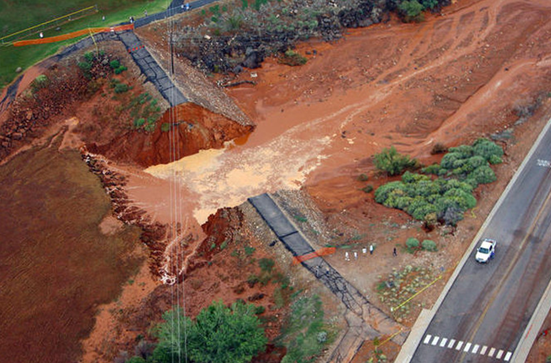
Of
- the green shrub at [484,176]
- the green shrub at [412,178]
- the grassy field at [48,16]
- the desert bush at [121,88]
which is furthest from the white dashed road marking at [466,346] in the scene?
the grassy field at [48,16]

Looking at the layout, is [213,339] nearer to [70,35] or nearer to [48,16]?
[70,35]

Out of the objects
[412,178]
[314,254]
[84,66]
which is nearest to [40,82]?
[84,66]

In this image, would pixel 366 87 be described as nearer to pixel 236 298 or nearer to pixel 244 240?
pixel 244 240

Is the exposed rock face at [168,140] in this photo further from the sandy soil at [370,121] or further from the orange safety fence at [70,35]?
the orange safety fence at [70,35]

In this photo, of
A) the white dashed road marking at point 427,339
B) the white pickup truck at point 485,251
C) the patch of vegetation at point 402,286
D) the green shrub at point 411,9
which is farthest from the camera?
the green shrub at point 411,9

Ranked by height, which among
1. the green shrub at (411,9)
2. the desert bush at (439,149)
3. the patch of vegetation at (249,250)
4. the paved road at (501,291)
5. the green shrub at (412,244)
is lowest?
the paved road at (501,291)

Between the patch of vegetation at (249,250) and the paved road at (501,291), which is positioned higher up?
the patch of vegetation at (249,250)
